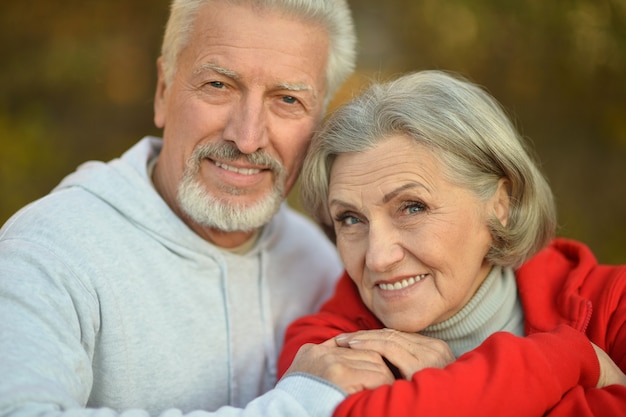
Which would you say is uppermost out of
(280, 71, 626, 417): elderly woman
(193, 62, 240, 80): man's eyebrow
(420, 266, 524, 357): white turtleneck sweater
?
(193, 62, 240, 80): man's eyebrow

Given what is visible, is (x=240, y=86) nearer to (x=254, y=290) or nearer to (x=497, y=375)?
(x=254, y=290)

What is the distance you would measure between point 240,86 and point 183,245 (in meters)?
0.69

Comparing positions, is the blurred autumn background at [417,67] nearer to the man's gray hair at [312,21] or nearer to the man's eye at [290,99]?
the man's gray hair at [312,21]

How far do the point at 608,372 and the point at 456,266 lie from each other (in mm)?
589

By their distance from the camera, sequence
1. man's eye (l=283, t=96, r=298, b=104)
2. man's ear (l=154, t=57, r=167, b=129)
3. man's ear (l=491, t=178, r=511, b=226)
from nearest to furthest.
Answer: man's ear (l=491, t=178, r=511, b=226) → man's eye (l=283, t=96, r=298, b=104) → man's ear (l=154, t=57, r=167, b=129)

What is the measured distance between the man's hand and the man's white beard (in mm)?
739

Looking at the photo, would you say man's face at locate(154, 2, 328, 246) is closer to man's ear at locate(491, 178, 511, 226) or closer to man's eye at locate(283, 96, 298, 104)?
man's eye at locate(283, 96, 298, 104)

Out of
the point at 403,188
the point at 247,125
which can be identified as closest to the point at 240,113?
the point at 247,125

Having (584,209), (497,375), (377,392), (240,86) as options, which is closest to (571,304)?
(497,375)

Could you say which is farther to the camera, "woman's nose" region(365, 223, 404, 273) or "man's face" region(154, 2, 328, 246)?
"man's face" region(154, 2, 328, 246)

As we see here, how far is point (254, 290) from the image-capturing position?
2916 mm

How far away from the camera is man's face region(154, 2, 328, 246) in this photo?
2.61 metres

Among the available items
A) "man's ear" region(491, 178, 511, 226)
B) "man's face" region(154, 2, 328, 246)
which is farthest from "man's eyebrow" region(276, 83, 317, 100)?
"man's ear" region(491, 178, 511, 226)

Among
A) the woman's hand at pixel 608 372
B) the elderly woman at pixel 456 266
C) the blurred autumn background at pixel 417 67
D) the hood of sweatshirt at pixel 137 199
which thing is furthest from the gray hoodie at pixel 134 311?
the blurred autumn background at pixel 417 67
